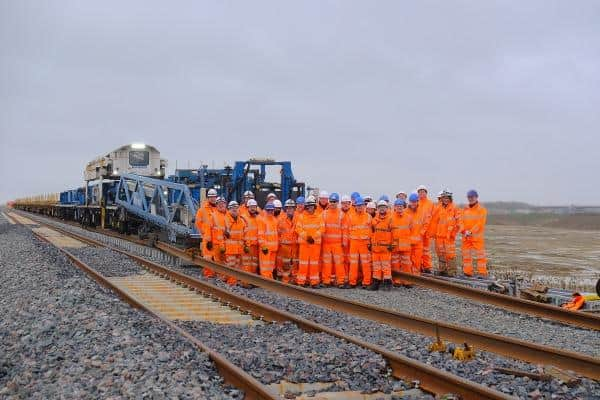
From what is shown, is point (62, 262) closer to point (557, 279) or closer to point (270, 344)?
point (270, 344)

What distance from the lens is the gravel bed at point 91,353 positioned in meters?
4.95

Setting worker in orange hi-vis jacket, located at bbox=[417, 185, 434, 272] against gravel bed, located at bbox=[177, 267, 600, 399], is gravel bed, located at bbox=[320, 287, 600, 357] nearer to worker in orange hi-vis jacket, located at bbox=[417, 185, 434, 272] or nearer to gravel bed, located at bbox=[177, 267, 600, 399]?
gravel bed, located at bbox=[177, 267, 600, 399]

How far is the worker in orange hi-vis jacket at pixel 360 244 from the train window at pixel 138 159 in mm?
14854

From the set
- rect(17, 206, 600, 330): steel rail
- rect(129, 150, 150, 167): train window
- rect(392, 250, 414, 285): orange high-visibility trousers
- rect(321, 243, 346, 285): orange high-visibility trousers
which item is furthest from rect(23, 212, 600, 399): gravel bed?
rect(129, 150, 150, 167): train window

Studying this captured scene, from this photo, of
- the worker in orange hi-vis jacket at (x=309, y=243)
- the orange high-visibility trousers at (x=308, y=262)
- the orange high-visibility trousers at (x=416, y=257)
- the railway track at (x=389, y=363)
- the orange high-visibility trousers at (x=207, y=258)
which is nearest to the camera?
the railway track at (x=389, y=363)

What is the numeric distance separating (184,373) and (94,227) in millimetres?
27471

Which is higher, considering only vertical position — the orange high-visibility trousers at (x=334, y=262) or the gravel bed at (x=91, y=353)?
the orange high-visibility trousers at (x=334, y=262)

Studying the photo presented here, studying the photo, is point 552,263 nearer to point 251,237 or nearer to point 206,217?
point 251,237

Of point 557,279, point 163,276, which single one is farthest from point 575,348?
point 557,279

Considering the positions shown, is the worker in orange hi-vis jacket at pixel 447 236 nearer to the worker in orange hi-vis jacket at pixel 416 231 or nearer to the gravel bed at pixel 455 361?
the worker in orange hi-vis jacket at pixel 416 231

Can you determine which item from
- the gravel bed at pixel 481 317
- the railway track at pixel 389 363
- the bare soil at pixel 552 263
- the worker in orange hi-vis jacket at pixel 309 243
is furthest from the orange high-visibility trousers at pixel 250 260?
the bare soil at pixel 552 263

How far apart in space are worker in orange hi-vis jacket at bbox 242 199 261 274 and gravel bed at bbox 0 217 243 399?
3.66 m

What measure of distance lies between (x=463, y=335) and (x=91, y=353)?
12.9ft

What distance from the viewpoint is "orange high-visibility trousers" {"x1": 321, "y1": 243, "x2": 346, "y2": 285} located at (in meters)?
12.0
